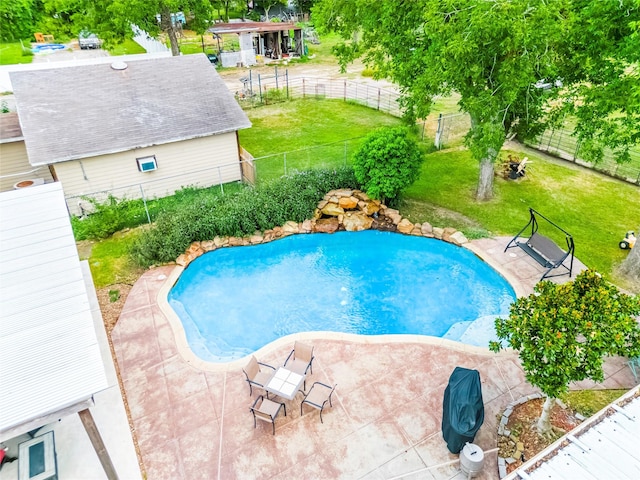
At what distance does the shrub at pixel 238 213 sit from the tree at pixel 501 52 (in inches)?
175

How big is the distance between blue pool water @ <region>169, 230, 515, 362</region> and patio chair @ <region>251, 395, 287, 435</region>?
7.77 ft

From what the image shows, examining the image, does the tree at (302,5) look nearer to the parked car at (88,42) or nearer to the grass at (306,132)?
the parked car at (88,42)

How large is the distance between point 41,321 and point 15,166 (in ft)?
46.2

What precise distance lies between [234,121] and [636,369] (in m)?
15.7

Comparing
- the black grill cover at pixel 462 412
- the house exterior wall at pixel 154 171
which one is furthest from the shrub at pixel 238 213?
the black grill cover at pixel 462 412

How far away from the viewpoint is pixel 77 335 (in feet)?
20.8

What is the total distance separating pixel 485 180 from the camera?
631 inches

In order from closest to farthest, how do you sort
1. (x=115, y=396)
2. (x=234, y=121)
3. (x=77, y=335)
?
1. (x=77, y=335)
2. (x=115, y=396)
3. (x=234, y=121)

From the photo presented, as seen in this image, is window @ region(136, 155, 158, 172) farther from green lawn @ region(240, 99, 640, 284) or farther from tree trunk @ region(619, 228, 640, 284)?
tree trunk @ region(619, 228, 640, 284)

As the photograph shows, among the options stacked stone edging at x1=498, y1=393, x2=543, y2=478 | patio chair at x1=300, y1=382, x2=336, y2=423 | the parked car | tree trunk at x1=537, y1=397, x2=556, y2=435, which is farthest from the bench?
the parked car

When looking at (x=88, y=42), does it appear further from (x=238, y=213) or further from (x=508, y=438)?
(x=508, y=438)

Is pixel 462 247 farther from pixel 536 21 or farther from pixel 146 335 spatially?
pixel 146 335

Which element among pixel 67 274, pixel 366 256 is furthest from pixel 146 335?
pixel 366 256

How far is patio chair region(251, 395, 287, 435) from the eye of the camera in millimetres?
8156
